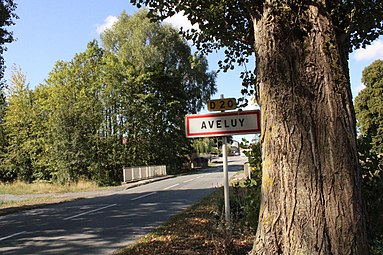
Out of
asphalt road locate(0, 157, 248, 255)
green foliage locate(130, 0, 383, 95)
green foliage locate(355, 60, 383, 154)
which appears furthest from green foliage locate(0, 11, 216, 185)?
green foliage locate(130, 0, 383, 95)

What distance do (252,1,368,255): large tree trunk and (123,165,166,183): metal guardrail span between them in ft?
85.2

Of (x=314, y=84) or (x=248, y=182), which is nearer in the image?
(x=314, y=84)

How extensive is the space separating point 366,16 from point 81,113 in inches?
1118

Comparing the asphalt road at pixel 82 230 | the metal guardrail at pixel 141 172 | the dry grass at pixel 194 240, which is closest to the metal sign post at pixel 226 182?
the dry grass at pixel 194 240

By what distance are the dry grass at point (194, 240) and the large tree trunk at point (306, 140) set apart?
4.99ft

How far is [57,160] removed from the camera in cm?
3030

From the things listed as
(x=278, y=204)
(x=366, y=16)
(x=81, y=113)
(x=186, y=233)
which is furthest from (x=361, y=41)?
(x=81, y=113)

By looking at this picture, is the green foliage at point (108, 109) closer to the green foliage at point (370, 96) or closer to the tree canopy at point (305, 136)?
the green foliage at point (370, 96)

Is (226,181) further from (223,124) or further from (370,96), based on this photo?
(370,96)

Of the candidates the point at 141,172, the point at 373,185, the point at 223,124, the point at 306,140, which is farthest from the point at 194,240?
the point at 141,172

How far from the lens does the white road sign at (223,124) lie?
533 centimetres

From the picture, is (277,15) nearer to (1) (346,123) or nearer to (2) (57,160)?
Result: (1) (346,123)

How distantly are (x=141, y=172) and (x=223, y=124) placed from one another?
88.0ft

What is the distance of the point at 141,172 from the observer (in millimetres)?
31609
